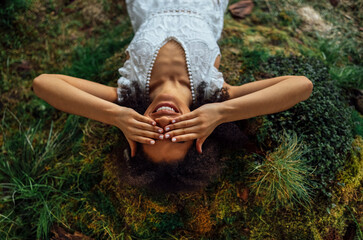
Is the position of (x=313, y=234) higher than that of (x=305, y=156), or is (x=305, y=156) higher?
(x=305, y=156)

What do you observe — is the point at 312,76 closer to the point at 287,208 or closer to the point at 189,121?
the point at 287,208

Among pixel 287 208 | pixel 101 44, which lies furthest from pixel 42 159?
pixel 287 208

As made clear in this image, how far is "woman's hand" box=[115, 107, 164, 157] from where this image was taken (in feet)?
6.60

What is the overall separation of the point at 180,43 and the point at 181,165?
1.20 meters

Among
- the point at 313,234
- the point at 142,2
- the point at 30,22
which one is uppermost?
the point at 142,2

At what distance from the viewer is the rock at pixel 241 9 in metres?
4.05

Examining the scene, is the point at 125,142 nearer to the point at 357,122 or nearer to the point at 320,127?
the point at 320,127

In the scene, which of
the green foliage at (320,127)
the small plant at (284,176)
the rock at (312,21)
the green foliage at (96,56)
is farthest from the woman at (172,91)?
the rock at (312,21)

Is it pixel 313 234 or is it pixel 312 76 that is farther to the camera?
pixel 312 76

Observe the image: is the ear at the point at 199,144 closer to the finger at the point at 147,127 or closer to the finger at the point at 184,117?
the finger at the point at 184,117

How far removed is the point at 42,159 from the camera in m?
3.06

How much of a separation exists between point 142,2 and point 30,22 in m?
2.01

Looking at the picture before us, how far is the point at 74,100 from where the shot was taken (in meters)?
2.24

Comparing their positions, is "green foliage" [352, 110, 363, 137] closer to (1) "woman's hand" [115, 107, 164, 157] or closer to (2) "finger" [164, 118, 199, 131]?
(2) "finger" [164, 118, 199, 131]
